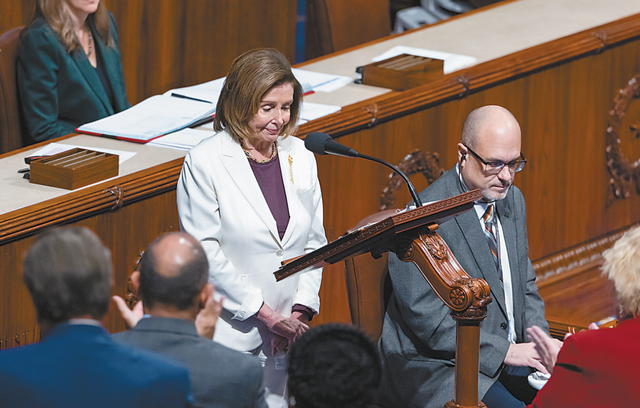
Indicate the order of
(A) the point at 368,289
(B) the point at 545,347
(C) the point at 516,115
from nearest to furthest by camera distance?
(B) the point at 545,347, (A) the point at 368,289, (C) the point at 516,115

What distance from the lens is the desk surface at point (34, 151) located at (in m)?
2.55

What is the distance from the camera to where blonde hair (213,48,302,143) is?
7.89 feet

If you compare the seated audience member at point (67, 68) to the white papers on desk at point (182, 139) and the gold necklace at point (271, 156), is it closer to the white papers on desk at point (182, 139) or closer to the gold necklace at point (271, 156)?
the white papers on desk at point (182, 139)

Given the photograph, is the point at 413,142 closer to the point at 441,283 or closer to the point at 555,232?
the point at 555,232

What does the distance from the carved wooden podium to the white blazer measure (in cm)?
56

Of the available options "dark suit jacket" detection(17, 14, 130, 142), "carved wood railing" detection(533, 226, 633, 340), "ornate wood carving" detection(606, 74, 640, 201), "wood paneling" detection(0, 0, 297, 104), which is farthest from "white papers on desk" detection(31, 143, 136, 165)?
"ornate wood carving" detection(606, 74, 640, 201)

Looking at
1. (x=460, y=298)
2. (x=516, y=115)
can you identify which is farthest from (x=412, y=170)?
A: (x=460, y=298)

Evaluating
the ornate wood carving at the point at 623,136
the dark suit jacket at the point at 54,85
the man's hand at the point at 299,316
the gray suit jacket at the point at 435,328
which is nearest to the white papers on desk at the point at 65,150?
the dark suit jacket at the point at 54,85

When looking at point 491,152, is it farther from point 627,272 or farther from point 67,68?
point 67,68

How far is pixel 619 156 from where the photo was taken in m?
4.08

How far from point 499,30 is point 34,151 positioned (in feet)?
7.40

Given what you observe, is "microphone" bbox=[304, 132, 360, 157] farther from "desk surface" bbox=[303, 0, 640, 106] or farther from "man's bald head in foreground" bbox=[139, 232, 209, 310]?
"desk surface" bbox=[303, 0, 640, 106]

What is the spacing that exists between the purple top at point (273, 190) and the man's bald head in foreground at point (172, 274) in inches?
37.0

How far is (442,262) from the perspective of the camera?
6.03 feet
